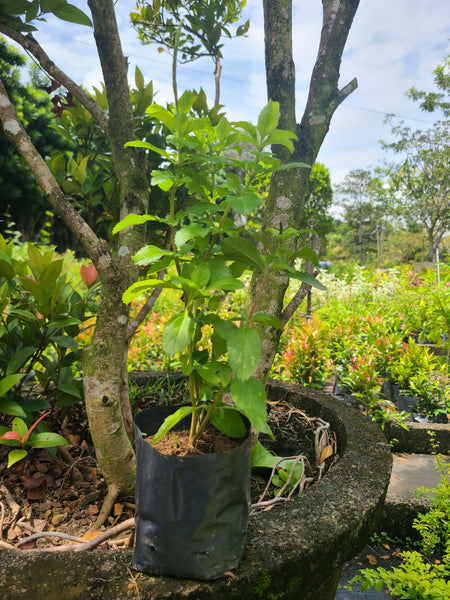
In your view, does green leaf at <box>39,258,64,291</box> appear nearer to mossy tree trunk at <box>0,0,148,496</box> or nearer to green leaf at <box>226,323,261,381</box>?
mossy tree trunk at <box>0,0,148,496</box>

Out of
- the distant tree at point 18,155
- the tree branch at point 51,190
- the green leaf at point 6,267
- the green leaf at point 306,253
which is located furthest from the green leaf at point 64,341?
the distant tree at point 18,155

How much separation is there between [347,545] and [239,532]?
1.02ft

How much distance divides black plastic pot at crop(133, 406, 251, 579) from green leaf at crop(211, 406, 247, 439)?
0.17 m

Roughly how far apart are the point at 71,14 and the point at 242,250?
110 centimetres

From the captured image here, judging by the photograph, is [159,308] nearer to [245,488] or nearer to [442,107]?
[245,488]

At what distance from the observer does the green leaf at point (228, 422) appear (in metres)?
1.08

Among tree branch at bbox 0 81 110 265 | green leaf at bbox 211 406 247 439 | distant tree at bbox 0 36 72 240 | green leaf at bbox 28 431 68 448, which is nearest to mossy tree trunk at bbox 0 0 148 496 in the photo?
tree branch at bbox 0 81 110 265

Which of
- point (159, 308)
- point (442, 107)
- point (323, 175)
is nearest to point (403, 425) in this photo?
point (159, 308)

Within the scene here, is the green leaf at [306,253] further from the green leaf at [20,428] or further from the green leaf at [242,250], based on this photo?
the green leaf at [20,428]

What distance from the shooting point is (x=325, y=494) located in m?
1.16

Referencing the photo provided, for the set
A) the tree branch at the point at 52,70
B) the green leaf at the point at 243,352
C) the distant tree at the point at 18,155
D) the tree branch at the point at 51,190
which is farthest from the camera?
the distant tree at the point at 18,155

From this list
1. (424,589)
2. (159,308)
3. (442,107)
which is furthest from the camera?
(442,107)

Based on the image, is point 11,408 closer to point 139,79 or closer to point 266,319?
point 266,319

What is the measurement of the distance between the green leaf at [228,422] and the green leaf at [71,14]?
4.42 feet
